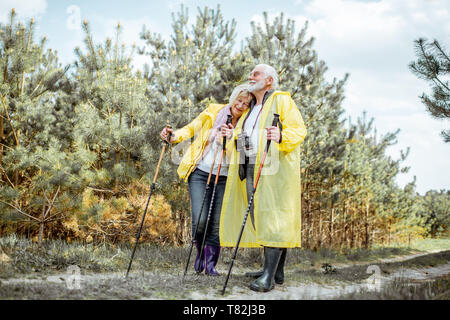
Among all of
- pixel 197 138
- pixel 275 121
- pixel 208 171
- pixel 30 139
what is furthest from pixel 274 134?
pixel 30 139

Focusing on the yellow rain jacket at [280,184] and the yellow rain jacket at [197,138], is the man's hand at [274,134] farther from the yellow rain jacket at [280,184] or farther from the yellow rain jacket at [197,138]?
the yellow rain jacket at [197,138]

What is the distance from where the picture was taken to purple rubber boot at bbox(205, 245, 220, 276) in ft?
11.8

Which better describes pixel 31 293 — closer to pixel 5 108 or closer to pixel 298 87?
pixel 5 108

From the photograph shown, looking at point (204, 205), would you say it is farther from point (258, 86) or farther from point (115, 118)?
point (115, 118)

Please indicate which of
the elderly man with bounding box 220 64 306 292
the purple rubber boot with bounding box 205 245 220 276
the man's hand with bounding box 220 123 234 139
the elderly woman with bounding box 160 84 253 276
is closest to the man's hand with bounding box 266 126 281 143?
the elderly man with bounding box 220 64 306 292

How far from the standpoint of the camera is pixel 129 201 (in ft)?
19.1

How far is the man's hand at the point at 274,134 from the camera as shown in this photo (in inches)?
116

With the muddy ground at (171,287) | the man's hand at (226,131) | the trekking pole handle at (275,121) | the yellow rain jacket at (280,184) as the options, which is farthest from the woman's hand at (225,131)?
the muddy ground at (171,287)

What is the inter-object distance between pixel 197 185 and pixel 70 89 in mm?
5249

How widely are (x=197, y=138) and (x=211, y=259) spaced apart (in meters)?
1.28

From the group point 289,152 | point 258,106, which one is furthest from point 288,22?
point 289,152

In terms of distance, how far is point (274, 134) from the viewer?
9.66 ft

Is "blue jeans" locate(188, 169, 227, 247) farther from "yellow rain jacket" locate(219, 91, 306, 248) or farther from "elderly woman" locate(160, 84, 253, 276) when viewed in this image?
"yellow rain jacket" locate(219, 91, 306, 248)

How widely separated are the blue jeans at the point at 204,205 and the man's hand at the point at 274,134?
0.95 m
